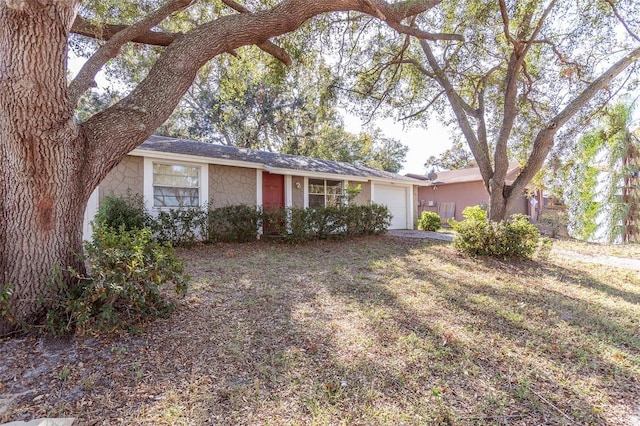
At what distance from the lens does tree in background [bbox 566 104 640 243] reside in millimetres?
11742

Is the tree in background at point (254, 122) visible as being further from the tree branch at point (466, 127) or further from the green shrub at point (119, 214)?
the green shrub at point (119, 214)

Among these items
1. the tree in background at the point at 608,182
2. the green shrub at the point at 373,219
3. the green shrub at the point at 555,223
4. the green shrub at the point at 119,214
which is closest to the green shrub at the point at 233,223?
the green shrub at the point at 119,214

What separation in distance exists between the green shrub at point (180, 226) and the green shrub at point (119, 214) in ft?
1.06

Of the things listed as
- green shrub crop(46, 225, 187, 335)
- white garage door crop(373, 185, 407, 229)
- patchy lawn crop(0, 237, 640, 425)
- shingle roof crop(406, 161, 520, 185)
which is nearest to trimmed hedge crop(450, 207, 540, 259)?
patchy lawn crop(0, 237, 640, 425)

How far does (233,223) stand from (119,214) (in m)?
2.69

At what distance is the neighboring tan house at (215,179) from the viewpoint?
794 cm

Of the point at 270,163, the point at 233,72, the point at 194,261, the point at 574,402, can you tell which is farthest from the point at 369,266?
the point at 233,72

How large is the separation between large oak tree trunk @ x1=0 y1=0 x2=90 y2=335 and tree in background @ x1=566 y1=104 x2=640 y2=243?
Answer: 596 inches

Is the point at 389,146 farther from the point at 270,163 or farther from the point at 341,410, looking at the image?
the point at 341,410

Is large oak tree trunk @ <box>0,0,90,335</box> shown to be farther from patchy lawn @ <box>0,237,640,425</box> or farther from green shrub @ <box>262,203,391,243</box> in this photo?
green shrub @ <box>262,203,391,243</box>

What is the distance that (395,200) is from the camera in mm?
14812

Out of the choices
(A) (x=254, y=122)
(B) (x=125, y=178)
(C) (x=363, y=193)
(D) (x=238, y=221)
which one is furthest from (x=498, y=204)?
(A) (x=254, y=122)

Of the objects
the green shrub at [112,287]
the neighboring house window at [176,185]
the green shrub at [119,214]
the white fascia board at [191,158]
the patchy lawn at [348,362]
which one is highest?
the white fascia board at [191,158]

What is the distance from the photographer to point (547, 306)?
4.17 meters
